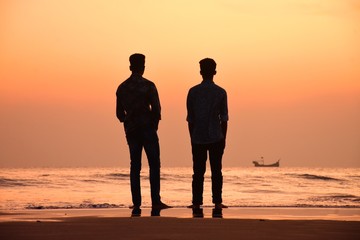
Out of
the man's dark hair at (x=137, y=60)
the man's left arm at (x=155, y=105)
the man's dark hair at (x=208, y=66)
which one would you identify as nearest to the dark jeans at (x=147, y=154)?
the man's left arm at (x=155, y=105)

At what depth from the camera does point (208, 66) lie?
10.9 metres

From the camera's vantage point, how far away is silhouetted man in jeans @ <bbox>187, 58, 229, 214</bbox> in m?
10.6

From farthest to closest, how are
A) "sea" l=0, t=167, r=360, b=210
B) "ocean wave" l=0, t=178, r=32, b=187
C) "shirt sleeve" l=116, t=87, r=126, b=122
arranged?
"ocean wave" l=0, t=178, r=32, b=187 → "sea" l=0, t=167, r=360, b=210 → "shirt sleeve" l=116, t=87, r=126, b=122

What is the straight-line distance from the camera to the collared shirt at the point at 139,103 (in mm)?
10523

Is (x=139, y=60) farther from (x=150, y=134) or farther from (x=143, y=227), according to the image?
(x=143, y=227)

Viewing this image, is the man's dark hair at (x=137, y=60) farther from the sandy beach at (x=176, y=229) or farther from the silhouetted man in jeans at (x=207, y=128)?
the sandy beach at (x=176, y=229)

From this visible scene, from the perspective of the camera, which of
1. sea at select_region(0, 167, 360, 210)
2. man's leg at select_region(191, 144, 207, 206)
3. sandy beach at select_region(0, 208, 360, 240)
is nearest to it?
sandy beach at select_region(0, 208, 360, 240)

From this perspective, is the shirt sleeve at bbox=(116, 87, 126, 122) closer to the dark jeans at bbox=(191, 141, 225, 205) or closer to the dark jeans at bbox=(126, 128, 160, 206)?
the dark jeans at bbox=(126, 128, 160, 206)

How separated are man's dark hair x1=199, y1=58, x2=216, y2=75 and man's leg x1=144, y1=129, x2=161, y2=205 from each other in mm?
1196

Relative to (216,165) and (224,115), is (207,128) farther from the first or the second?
(216,165)

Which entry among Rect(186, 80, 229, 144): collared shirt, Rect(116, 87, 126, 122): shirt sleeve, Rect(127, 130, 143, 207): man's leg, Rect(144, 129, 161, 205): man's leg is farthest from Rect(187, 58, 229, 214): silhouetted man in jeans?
Rect(116, 87, 126, 122): shirt sleeve

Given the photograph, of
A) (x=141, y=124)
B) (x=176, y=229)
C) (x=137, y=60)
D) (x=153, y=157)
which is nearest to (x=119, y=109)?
(x=141, y=124)

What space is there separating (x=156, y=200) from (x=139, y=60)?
1.92 meters

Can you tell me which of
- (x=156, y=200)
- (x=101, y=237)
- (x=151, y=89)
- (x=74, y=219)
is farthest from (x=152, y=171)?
(x=101, y=237)
